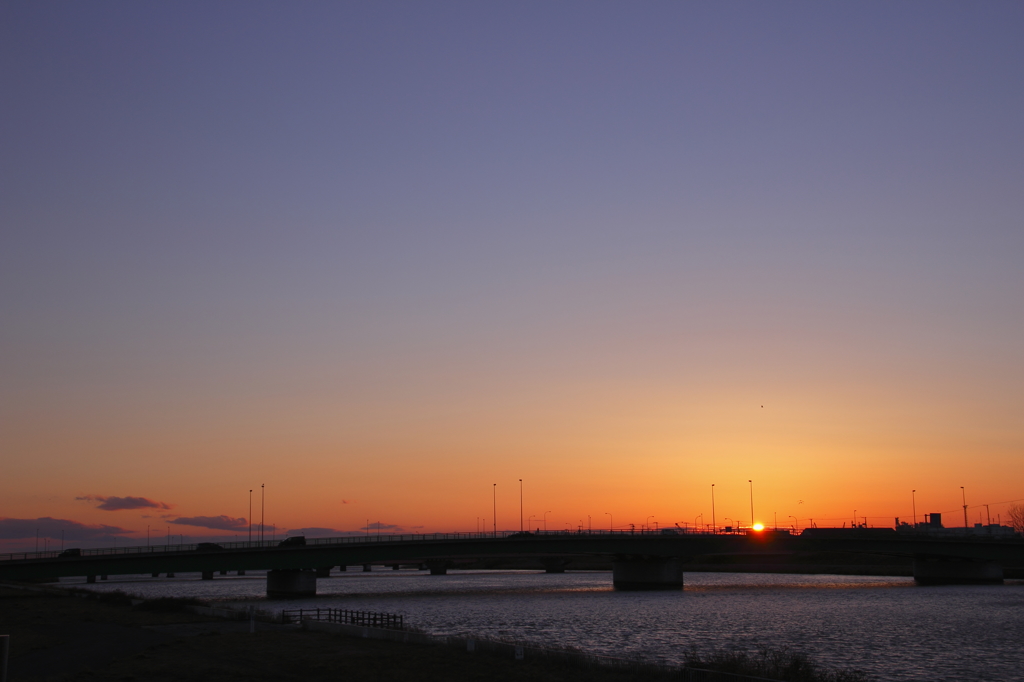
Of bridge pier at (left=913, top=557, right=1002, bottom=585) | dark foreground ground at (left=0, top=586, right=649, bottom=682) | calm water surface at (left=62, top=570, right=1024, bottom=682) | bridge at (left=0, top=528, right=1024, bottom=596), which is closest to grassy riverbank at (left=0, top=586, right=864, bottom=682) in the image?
dark foreground ground at (left=0, top=586, right=649, bottom=682)

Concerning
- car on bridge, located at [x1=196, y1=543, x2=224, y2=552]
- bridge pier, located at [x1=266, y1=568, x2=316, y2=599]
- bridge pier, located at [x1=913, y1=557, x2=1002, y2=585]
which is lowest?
bridge pier, located at [x1=913, y1=557, x2=1002, y2=585]

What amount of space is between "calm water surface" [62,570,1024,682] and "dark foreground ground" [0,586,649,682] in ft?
48.5

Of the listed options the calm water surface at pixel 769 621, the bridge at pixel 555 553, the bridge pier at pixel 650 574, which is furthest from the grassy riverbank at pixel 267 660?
the bridge pier at pixel 650 574

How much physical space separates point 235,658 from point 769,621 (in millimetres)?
52965

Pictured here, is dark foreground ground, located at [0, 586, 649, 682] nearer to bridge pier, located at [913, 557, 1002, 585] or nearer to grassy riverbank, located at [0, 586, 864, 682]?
grassy riverbank, located at [0, 586, 864, 682]

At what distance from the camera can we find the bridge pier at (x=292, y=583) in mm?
121000

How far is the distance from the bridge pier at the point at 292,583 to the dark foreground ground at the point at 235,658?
5917cm

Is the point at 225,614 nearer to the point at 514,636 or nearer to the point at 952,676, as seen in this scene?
the point at 514,636

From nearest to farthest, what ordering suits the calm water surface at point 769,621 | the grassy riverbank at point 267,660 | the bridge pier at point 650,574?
the grassy riverbank at point 267,660 < the calm water surface at point 769,621 < the bridge pier at point 650,574

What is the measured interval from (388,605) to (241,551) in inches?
952

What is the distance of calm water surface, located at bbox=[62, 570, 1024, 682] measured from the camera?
54.8 m

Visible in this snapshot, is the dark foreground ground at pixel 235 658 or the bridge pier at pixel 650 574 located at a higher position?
the dark foreground ground at pixel 235 658

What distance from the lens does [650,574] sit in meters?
144

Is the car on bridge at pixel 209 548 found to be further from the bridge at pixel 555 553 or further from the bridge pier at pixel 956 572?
the bridge pier at pixel 956 572
